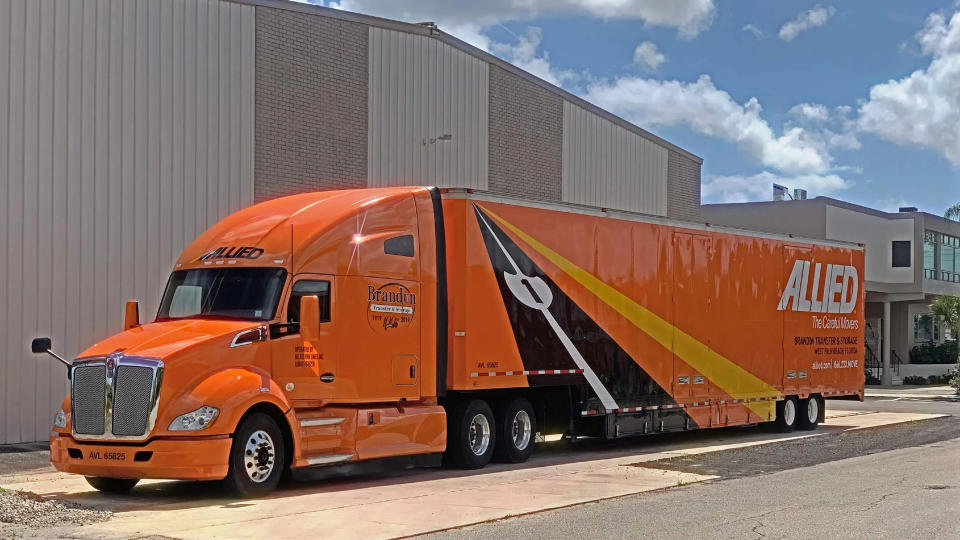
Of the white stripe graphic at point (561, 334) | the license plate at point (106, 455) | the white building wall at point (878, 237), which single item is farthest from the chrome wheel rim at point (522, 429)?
the white building wall at point (878, 237)

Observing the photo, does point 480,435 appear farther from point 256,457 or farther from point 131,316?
point 131,316

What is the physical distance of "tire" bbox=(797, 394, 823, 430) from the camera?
76.6 feet

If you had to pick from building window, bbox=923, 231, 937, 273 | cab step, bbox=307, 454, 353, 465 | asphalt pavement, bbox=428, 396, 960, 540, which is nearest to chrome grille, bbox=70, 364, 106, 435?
cab step, bbox=307, 454, 353, 465

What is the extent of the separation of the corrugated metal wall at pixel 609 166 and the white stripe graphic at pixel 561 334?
11821mm

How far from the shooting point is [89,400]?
12555 millimetres

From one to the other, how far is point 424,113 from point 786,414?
977 cm

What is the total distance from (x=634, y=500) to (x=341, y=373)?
3.79m

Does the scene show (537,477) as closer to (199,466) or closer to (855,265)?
(199,466)

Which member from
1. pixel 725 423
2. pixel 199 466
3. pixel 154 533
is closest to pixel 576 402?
pixel 725 423

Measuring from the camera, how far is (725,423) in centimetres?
2070

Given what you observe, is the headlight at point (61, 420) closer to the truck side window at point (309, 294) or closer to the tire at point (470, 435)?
the truck side window at point (309, 294)

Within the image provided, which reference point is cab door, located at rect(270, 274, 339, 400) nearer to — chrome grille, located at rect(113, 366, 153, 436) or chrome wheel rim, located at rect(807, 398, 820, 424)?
chrome grille, located at rect(113, 366, 153, 436)

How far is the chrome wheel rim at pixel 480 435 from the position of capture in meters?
15.9

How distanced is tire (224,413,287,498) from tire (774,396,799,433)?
12572 mm
